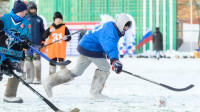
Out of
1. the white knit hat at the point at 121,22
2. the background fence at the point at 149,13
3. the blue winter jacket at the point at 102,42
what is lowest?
the background fence at the point at 149,13

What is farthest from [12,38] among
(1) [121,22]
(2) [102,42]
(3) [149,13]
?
(3) [149,13]

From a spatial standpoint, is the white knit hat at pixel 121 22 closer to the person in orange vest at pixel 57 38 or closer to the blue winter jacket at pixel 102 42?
the blue winter jacket at pixel 102 42

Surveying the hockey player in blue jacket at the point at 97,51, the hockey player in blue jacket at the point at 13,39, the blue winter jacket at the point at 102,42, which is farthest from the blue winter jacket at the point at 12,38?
the blue winter jacket at the point at 102,42

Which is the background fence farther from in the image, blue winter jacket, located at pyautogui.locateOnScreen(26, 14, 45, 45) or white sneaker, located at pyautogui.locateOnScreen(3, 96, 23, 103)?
white sneaker, located at pyautogui.locateOnScreen(3, 96, 23, 103)

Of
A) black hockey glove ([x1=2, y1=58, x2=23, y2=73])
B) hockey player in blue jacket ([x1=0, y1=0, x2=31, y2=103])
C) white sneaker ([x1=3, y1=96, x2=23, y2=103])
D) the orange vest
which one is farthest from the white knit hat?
the orange vest

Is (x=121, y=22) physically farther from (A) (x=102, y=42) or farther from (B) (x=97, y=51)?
(B) (x=97, y=51)

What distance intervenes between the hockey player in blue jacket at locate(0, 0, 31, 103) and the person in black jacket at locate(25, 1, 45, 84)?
2.21 m

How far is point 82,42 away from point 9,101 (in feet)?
3.90

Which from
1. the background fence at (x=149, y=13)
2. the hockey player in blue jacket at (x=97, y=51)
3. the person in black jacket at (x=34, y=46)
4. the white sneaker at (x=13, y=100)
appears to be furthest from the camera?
the background fence at (x=149, y=13)

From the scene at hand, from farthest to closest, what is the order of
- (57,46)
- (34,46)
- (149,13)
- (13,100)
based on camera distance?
(149,13)
(34,46)
(57,46)
(13,100)

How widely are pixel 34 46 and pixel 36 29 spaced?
31 centimetres

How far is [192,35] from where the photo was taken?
2234 cm

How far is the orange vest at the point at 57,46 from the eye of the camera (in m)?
7.08

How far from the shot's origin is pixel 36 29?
7289mm
